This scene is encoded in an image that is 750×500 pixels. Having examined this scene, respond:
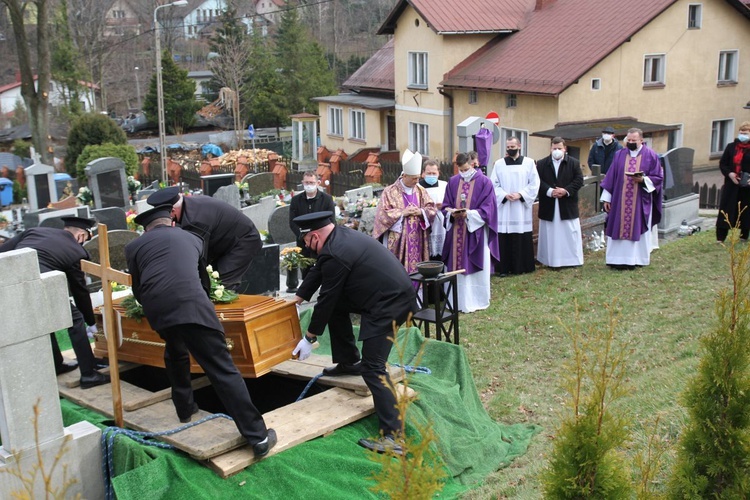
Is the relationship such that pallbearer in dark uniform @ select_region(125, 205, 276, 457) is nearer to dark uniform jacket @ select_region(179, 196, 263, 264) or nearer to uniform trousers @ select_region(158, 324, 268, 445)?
uniform trousers @ select_region(158, 324, 268, 445)

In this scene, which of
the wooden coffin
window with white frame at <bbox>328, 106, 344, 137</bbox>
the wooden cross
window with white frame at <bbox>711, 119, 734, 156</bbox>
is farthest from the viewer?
window with white frame at <bbox>328, 106, 344, 137</bbox>

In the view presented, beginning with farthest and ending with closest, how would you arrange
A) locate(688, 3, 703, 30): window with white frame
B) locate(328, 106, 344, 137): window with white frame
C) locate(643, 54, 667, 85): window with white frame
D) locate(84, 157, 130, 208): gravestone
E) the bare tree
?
locate(328, 106, 344, 137): window with white frame → the bare tree → locate(688, 3, 703, 30): window with white frame → locate(643, 54, 667, 85): window with white frame → locate(84, 157, 130, 208): gravestone

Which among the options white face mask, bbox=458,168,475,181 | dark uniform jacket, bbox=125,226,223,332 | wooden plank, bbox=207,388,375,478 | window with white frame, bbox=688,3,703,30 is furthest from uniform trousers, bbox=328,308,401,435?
window with white frame, bbox=688,3,703,30

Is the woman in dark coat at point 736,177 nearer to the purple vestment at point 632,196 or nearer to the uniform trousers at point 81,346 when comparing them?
the purple vestment at point 632,196

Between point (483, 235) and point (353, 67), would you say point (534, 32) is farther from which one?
point (353, 67)

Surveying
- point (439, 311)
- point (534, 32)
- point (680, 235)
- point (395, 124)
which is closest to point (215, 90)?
point (395, 124)

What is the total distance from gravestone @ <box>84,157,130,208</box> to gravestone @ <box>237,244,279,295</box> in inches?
343

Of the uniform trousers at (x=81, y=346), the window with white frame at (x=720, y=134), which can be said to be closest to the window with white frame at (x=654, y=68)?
the window with white frame at (x=720, y=134)

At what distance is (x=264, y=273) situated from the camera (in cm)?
1094

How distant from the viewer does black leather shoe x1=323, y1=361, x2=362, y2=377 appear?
21.6 ft

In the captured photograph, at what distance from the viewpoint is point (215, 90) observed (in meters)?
57.7

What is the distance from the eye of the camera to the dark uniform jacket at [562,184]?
12.1 metres

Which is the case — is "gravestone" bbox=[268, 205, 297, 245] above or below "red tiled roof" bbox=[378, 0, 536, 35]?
below

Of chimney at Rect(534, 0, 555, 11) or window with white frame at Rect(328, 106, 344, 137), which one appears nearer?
chimney at Rect(534, 0, 555, 11)
